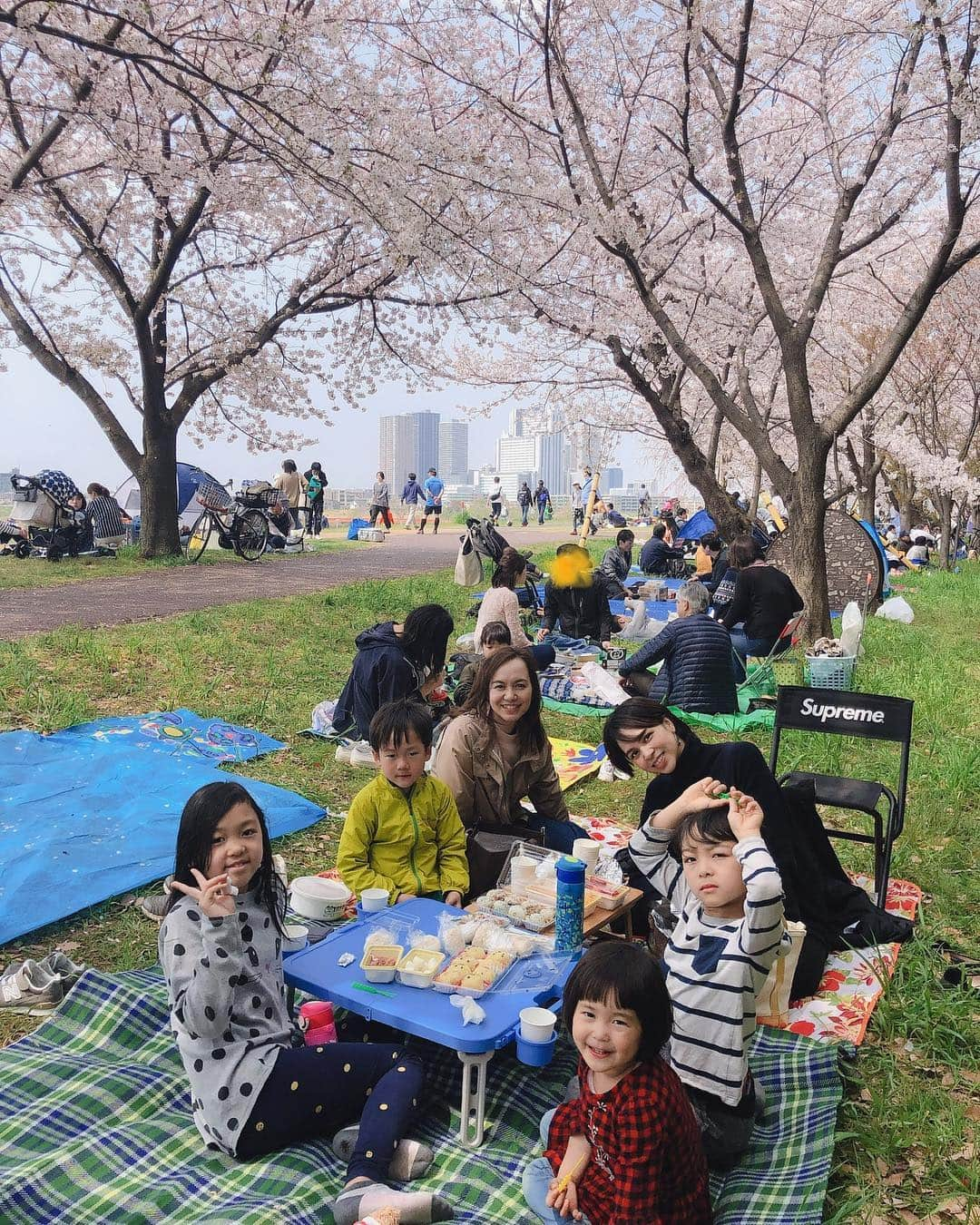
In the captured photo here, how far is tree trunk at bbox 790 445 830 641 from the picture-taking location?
968 cm

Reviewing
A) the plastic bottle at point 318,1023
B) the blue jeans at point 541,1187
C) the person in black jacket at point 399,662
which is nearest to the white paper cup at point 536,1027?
the blue jeans at point 541,1187

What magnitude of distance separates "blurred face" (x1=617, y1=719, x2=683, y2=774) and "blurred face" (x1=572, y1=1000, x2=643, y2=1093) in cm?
128

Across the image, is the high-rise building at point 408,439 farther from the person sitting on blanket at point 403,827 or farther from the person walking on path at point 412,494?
the person sitting on blanket at point 403,827

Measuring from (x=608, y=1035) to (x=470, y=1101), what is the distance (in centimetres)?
81

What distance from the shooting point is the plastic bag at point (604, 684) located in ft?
24.7

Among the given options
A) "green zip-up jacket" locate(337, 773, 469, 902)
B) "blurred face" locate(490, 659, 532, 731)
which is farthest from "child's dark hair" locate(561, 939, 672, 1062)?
"blurred face" locate(490, 659, 532, 731)

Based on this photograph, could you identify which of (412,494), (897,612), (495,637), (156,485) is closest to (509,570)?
(495,637)

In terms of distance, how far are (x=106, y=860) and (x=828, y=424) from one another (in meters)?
7.94

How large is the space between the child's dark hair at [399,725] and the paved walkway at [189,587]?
568 centimetres

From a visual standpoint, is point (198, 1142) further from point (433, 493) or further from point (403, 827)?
point (433, 493)

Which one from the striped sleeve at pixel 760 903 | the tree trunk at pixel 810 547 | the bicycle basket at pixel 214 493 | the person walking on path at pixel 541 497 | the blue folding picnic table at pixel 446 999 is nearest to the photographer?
the striped sleeve at pixel 760 903

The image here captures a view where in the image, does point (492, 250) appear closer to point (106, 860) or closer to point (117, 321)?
point (106, 860)

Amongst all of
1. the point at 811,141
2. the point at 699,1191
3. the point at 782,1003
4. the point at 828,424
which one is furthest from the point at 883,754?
the point at 811,141

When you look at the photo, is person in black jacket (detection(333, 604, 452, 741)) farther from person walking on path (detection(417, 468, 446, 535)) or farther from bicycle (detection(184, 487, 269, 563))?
person walking on path (detection(417, 468, 446, 535))
